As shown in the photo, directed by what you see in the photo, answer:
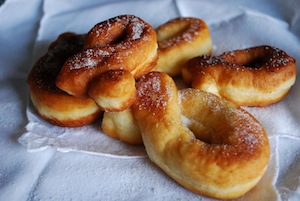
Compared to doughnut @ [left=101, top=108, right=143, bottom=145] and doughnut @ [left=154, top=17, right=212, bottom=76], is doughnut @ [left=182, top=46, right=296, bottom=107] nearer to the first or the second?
doughnut @ [left=154, top=17, right=212, bottom=76]

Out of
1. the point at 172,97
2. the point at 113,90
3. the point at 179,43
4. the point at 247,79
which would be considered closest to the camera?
the point at 113,90

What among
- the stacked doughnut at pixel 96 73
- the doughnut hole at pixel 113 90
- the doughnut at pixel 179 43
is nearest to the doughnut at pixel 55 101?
the stacked doughnut at pixel 96 73

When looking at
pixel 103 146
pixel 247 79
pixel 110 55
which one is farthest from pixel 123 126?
pixel 247 79

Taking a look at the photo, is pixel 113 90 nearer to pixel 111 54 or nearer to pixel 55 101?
pixel 111 54

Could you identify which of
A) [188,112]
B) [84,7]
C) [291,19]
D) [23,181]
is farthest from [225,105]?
[84,7]

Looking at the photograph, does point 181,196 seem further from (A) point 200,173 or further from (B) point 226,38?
(B) point 226,38

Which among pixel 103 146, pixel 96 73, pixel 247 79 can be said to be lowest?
pixel 103 146

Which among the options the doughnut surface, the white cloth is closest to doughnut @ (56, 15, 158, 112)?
the doughnut surface

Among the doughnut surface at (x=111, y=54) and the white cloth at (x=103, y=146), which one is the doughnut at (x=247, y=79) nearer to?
the white cloth at (x=103, y=146)
